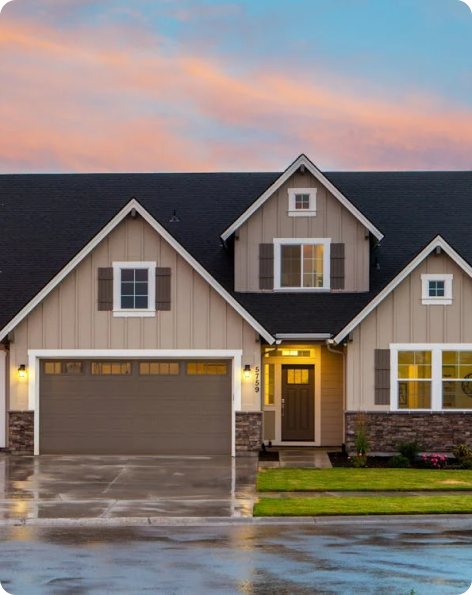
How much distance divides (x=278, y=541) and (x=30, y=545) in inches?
143

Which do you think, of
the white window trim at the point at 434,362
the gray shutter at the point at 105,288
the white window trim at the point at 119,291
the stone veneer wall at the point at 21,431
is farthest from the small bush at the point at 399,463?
the stone veneer wall at the point at 21,431

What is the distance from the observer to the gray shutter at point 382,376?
2681 cm

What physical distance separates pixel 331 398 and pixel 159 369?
5.11 meters

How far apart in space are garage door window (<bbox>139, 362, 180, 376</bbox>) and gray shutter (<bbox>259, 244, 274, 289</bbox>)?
359cm

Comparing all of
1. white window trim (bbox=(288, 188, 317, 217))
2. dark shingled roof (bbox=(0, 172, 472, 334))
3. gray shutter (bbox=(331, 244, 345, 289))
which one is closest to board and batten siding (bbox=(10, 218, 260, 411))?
dark shingled roof (bbox=(0, 172, 472, 334))

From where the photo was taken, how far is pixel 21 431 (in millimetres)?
27000

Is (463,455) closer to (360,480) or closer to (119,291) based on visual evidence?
(360,480)

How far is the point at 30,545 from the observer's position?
1484cm

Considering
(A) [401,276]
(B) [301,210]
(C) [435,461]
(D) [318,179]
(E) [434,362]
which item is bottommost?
(C) [435,461]

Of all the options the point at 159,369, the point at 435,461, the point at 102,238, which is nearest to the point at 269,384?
the point at 159,369

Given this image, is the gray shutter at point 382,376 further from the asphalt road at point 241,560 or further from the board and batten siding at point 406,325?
the asphalt road at point 241,560

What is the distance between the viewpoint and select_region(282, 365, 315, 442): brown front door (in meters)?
29.1

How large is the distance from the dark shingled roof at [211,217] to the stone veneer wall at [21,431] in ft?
9.17

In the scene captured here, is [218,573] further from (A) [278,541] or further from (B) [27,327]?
(B) [27,327]
